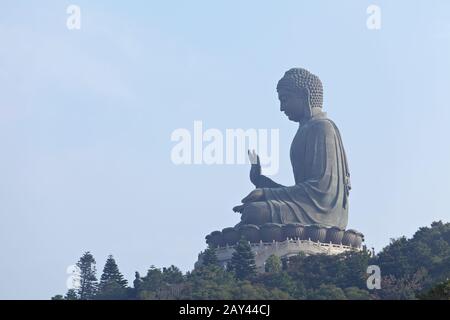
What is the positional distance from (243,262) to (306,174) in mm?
9130

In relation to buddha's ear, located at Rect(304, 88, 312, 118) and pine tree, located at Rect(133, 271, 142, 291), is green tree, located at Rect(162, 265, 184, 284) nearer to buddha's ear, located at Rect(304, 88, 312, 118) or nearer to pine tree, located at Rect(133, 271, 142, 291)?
pine tree, located at Rect(133, 271, 142, 291)

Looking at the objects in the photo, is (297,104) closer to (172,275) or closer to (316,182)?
(316,182)

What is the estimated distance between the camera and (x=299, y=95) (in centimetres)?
6438

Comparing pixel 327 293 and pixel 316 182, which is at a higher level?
pixel 316 182

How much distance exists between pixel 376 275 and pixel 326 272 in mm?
1834

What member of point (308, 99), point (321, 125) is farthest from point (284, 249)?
point (308, 99)

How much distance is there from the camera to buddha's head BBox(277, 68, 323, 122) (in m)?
64.2

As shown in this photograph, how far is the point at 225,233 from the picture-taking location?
201 feet

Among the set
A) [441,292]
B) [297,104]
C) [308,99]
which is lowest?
[441,292]

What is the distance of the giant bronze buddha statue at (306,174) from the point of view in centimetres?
Answer: 6116

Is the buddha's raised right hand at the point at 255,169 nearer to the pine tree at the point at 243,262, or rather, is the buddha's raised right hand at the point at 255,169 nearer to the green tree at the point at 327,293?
the pine tree at the point at 243,262

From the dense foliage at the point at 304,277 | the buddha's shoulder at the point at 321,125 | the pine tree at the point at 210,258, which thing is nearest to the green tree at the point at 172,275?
the dense foliage at the point at 304,277
